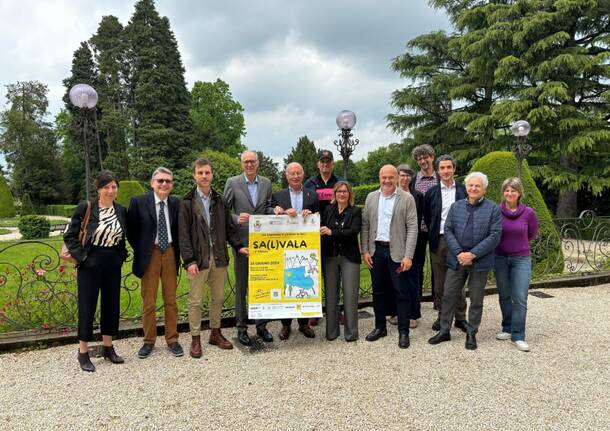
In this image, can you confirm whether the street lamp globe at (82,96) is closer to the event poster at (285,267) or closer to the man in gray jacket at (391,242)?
the event poster at (285,267)

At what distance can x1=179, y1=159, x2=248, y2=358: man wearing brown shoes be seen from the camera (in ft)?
13.0

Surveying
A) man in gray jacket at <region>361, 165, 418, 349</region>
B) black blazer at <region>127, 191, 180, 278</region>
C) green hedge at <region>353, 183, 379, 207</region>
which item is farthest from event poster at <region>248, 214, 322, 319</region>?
green hedge at <region>353, 183, 379, 207</region>

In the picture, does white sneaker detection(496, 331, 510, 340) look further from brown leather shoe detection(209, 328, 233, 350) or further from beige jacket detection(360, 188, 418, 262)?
brown leather shoe detection(209, 328, 233, 350)

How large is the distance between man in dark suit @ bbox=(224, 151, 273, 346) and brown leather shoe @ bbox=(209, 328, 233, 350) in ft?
0.58

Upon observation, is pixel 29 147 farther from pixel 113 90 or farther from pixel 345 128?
pixel 345 128

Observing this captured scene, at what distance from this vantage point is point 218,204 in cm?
418

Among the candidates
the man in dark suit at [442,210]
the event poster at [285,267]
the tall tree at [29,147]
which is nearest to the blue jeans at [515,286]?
the man in dark suit at [442,210]

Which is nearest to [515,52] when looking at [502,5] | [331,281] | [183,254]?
[502,5]

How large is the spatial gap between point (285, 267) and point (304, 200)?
84cm

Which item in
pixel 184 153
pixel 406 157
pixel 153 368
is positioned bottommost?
pixel 153 368

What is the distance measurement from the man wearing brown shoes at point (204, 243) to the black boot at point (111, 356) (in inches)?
28.6

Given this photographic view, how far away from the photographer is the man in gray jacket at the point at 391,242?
167 inches

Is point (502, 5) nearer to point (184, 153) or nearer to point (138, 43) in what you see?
point (184, 153)

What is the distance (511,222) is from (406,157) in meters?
18.0
